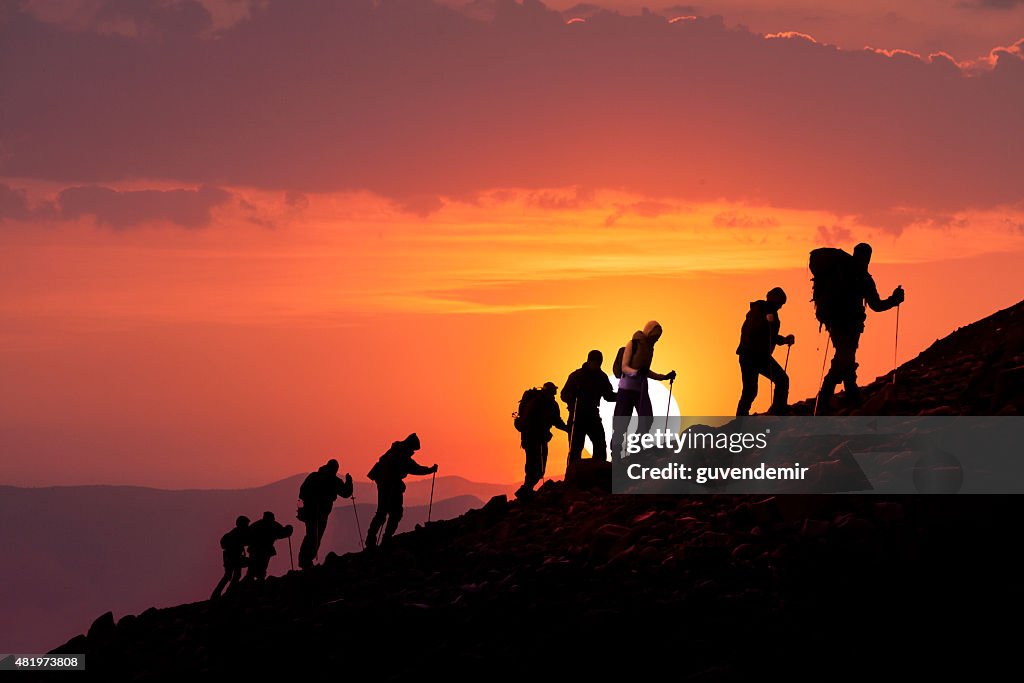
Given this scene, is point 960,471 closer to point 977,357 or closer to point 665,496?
point 665,496

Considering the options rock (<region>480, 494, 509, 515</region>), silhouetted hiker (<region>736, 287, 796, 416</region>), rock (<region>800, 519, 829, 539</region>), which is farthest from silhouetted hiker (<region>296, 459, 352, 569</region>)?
rock (<region>800, 519, 829, 539</region>)

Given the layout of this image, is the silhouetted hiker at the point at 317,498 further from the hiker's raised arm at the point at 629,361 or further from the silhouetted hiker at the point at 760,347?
the silhouetted hiker at the point at 760,347

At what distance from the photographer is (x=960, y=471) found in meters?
15.6

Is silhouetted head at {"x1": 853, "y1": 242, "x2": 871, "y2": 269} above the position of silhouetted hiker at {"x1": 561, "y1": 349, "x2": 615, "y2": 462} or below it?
above

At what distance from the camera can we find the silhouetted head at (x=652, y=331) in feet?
74.9

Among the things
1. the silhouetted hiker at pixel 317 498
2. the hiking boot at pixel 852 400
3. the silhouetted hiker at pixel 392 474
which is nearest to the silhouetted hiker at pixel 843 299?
the hiking boot at pixel 852 400

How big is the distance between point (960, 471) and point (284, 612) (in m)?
9.70

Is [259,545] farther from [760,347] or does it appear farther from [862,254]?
[862,254]

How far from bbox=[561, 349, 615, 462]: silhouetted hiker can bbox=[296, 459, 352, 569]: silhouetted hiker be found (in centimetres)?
503

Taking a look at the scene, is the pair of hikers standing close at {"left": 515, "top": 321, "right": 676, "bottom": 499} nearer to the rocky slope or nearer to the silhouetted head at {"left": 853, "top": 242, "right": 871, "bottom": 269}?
the rocky slope

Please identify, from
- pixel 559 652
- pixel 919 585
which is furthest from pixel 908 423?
pixel 559 652

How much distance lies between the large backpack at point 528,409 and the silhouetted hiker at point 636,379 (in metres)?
3.05

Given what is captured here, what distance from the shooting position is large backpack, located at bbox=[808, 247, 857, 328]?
19.7 meters

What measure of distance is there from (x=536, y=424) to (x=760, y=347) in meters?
6.80
